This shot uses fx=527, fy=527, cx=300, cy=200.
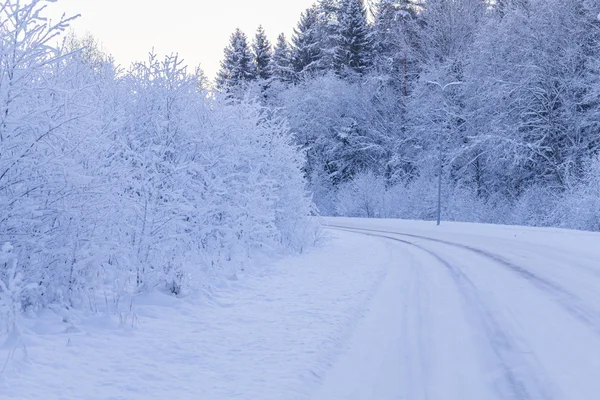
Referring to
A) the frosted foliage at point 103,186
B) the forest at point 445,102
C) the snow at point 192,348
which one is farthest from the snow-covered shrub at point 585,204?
the snow at point 192,348

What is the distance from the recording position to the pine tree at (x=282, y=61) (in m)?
56.3

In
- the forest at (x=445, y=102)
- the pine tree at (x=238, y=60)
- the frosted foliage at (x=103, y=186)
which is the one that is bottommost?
the frosted foliage at (x=103, y=186)

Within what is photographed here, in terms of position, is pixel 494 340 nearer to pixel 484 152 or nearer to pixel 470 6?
pixel 484 152

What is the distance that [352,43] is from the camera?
162ft

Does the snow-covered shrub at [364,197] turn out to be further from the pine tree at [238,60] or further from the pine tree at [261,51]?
the pine tree at [261,51]

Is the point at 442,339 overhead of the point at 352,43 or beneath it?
beneath

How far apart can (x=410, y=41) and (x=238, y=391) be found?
144ft

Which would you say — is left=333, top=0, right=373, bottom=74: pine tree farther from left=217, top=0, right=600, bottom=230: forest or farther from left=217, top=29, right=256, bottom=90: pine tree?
left=217, top=29, right=256, bottom=90: pine tree

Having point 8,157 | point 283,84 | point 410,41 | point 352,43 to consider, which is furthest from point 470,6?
point 8,157

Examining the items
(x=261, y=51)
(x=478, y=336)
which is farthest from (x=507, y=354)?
(x=261, y=51)

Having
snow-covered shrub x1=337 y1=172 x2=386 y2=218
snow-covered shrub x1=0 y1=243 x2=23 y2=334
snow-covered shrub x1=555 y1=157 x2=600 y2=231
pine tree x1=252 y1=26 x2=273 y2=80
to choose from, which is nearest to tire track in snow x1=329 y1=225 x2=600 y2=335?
snow-covered shrub x1=0 y1=243 x2=23 y2=334

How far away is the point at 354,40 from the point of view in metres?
49.4

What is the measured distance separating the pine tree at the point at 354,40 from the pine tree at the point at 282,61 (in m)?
7.39

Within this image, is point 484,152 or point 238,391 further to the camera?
point 484,152
